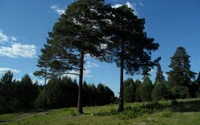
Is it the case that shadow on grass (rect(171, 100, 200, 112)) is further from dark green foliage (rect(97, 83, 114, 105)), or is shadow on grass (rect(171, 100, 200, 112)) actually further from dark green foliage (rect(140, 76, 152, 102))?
dark green foliage (rect(97, 83, 114, 105))

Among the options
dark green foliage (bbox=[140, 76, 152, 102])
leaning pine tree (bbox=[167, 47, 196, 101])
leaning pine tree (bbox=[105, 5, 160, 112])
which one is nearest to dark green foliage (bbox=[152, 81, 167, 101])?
leaning pine tree (bbox=[167, 47, 196, 101])

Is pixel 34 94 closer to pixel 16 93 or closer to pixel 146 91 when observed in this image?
pixel 16 93

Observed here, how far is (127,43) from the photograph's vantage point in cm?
2122

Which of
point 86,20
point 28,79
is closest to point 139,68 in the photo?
point 86,20

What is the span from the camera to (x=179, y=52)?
151ft

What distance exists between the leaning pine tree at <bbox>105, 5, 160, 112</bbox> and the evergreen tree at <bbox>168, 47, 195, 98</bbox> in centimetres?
2561

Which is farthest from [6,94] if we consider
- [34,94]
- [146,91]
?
[146,91]

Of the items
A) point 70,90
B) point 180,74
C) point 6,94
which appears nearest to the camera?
point 6,94

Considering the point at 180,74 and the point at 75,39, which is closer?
the point at 75,39

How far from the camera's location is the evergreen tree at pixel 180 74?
43.8m

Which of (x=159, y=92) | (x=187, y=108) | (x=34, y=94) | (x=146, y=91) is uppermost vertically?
(x=146, y=91)

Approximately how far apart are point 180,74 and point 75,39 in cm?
3189

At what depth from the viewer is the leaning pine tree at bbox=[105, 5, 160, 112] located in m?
20.4

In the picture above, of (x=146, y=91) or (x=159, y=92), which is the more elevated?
(x=146, y=91)
